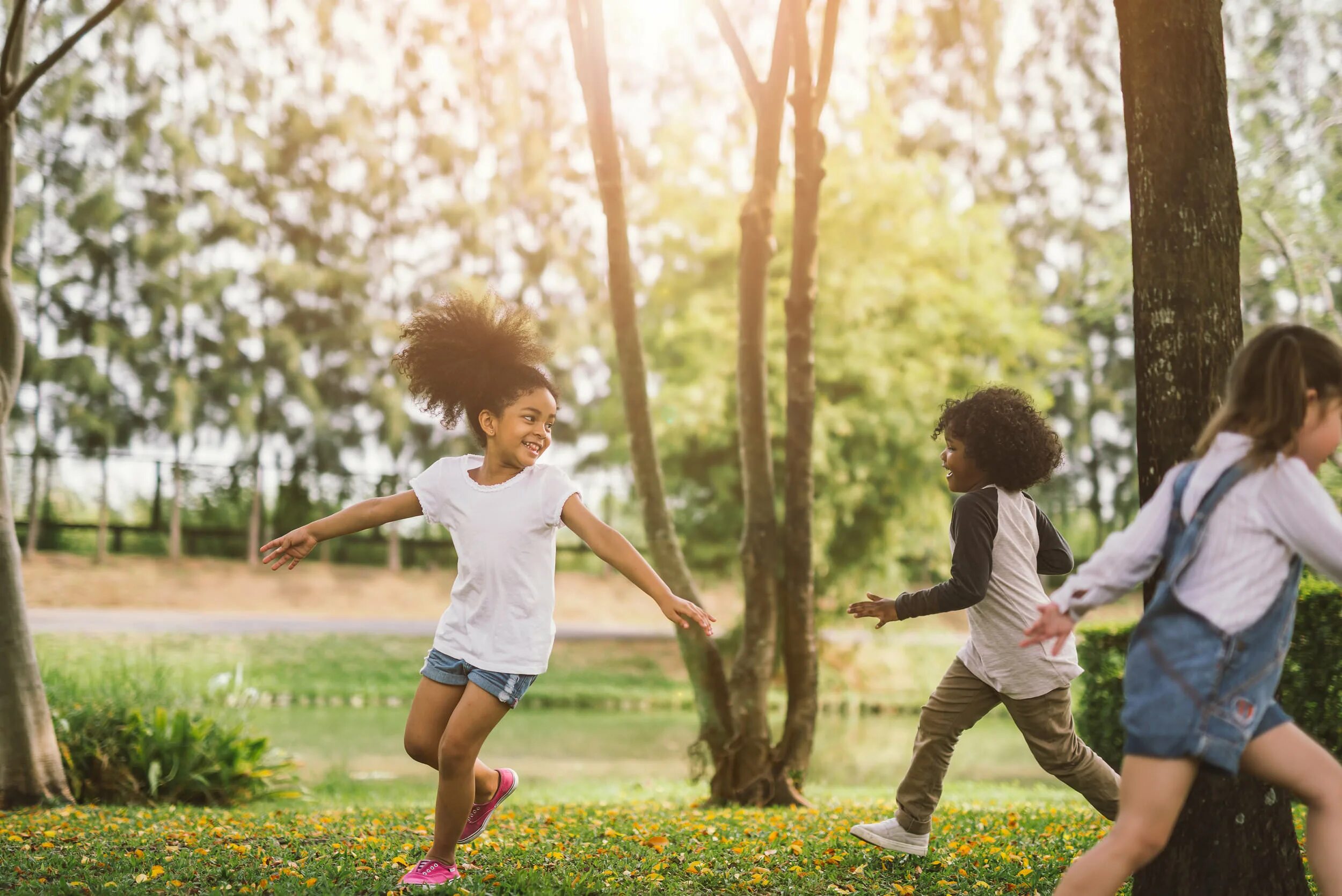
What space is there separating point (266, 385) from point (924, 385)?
55.2 feet

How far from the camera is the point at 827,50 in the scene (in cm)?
798

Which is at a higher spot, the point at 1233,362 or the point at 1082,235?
the point at 1082,235

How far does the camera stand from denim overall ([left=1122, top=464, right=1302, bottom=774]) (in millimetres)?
2918

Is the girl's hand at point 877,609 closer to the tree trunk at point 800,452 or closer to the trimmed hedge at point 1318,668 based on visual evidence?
the tree trunk at point 800,452

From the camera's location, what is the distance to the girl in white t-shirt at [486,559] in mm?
4121

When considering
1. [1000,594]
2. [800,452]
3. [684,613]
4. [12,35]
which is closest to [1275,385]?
[1000,594]

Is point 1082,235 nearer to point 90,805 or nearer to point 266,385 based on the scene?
point 266,385

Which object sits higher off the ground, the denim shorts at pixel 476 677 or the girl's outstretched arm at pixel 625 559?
the girl's outstretched arm at pixel 625 559

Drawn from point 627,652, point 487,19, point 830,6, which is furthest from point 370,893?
point 627,652

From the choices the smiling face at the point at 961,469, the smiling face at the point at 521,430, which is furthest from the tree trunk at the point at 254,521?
the smiling face at the point at 961,469

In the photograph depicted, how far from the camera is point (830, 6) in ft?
26.0

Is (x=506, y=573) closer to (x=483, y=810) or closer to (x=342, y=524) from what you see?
(x=342, y=524)

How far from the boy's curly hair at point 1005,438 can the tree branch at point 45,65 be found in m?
5.54

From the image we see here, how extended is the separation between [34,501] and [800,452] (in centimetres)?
2304
